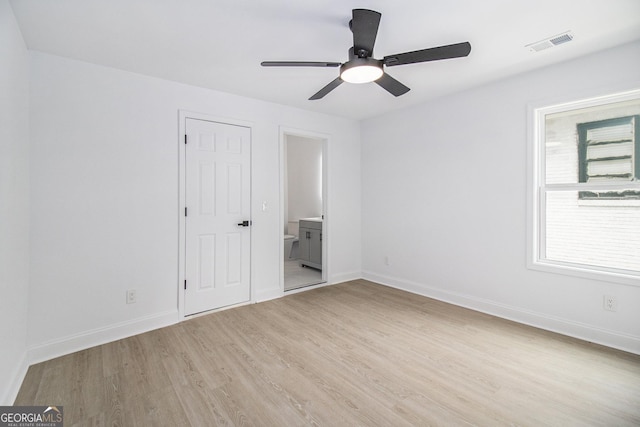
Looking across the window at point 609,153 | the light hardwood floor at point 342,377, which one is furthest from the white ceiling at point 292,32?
the light hardwood floor at point 342,377

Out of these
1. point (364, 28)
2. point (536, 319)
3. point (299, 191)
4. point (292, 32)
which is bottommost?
point (536, 319)

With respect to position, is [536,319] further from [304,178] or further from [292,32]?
[304,178]

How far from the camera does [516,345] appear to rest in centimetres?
254

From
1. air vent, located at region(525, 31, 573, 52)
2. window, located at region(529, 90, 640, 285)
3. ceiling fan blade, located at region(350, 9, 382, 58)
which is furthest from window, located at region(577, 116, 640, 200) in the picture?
ceiling fan blade, located at region(350, 9, 382, 58)

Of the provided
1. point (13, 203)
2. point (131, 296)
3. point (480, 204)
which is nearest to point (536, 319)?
point (480, 204)

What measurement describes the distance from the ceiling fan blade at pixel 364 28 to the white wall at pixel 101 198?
6.52 ft

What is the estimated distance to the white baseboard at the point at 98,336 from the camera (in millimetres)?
2328

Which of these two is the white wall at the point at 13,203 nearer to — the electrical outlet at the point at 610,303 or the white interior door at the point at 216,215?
the white interior door at the point at 216,215

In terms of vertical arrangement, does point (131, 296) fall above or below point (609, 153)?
below

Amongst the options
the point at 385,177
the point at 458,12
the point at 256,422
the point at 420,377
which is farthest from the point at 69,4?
the point at 385,177

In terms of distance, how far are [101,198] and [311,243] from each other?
3.29 m

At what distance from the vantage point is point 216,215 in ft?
10.9

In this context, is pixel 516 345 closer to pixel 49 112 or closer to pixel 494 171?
pixel 494 171

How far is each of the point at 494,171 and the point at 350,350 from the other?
2.44 m
